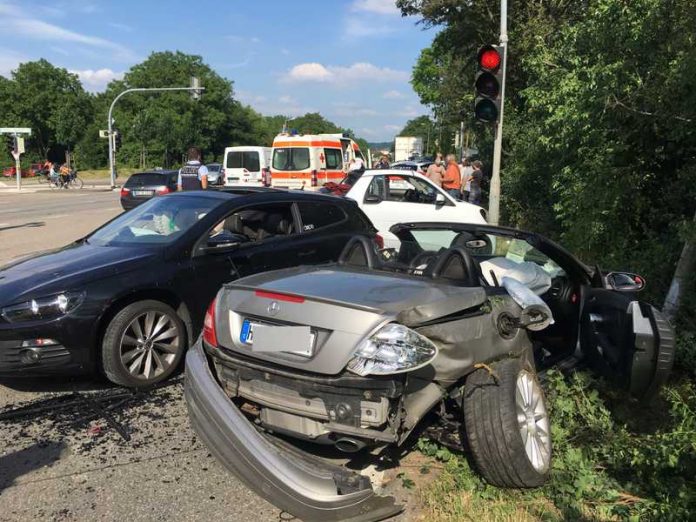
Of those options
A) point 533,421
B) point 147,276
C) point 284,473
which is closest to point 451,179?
point 147,276

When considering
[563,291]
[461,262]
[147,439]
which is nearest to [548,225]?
[563,291]

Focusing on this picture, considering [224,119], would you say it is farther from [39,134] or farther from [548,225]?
[548,225]

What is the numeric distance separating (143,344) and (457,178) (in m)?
12.3

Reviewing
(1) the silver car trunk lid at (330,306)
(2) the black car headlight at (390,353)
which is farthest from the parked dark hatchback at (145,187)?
(2) the black car headlight at (390,353)

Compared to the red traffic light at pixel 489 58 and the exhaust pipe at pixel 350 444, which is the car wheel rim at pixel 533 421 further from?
the red traffic light at pixel 489 58

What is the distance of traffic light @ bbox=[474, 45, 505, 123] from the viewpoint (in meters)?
8.27

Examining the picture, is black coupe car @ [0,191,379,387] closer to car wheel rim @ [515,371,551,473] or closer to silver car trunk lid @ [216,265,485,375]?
silver car trunk lid @ [216,265,485,375]

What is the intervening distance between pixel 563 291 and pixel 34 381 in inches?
165

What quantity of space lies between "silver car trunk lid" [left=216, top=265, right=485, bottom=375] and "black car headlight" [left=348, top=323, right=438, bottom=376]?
0.04 metres

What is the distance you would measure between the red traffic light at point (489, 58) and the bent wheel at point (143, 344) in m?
5.69

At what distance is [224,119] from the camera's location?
86375 mm

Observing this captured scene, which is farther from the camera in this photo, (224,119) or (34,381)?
(224,119)

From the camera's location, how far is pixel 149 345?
185 inches

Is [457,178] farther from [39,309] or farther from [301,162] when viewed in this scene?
[39,309]
